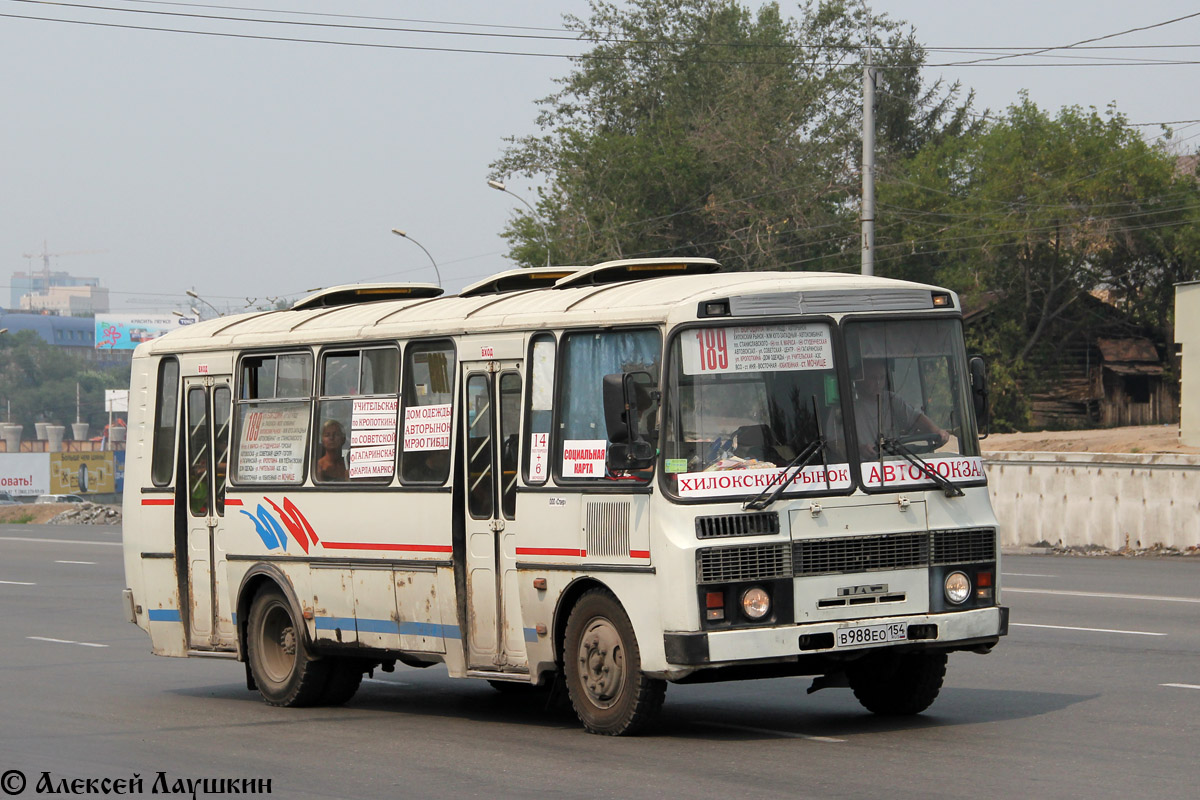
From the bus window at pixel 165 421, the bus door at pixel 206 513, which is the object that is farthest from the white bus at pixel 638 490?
the bus window at pixel 165 421

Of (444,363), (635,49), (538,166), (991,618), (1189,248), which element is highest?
(635,49)

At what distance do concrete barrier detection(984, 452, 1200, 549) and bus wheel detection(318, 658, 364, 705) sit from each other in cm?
1959

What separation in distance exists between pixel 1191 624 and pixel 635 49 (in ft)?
227

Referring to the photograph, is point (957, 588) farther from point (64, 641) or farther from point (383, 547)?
point (64, 641)

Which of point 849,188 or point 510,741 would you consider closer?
point 510,741

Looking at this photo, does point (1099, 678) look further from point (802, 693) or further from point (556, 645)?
point (556, 645)

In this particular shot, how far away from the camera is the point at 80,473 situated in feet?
345

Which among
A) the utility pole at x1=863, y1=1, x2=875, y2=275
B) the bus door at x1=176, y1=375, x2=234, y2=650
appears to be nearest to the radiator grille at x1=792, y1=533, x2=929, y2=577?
the bus door at x1=176, y1=375, x2=234, y2=650

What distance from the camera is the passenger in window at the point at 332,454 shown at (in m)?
11.9

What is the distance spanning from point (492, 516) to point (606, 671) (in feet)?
4.53

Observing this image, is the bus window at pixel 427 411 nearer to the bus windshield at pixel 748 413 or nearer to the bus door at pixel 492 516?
the bus door at pixel 492 516

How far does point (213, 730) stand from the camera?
11.0 meters

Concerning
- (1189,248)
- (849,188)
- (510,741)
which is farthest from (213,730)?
(849,188)

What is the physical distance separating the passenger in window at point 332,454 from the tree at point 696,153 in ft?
163
